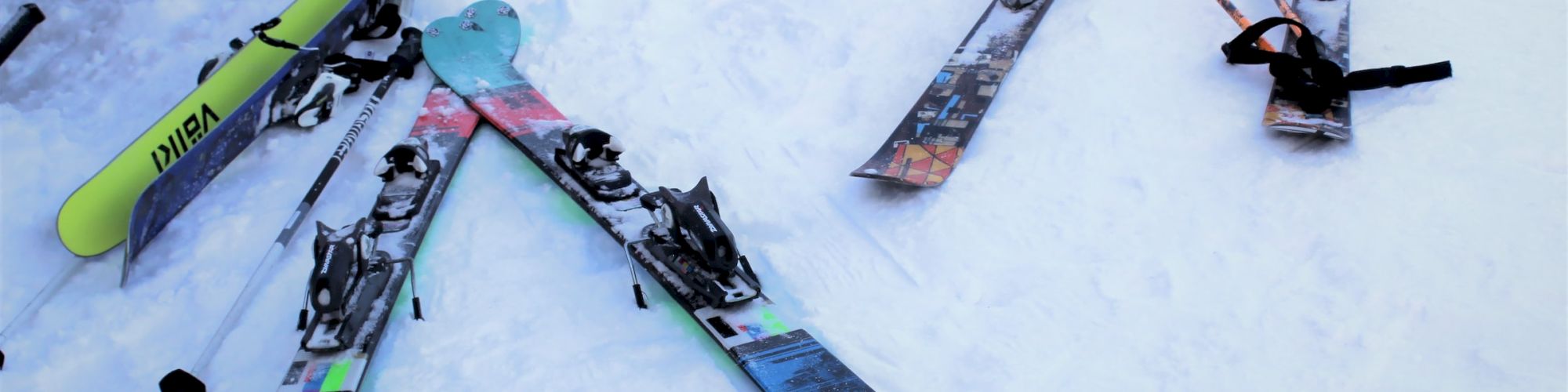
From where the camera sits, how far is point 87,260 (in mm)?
3492

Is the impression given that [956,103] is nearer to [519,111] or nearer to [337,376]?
[519,111]

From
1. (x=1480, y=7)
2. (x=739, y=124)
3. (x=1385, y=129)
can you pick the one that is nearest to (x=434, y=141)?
(x=739, y=124)

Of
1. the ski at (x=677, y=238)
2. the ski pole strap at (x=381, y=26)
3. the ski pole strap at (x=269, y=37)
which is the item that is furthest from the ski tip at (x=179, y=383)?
the ski pole strap at (x=381, y=26)

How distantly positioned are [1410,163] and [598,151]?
8.35 ft

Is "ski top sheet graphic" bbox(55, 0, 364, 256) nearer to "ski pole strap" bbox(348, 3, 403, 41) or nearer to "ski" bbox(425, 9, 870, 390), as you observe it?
"ski pole strap" bbox(348, 3, 403, 41)

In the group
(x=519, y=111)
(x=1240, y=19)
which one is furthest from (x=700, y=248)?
(x=1240, y=19)

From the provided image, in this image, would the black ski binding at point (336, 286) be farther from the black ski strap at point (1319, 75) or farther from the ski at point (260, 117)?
the black ski strap at point (1319, 75)

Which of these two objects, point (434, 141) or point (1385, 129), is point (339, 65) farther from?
point (1385, 129)

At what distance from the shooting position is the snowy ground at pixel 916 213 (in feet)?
9.80

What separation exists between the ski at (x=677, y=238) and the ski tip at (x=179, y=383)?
113cm

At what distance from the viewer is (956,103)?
4.05 meters

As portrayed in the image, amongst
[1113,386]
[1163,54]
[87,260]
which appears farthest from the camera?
[1163,54]

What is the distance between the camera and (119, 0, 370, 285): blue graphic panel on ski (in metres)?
3.48

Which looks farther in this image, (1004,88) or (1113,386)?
(1004,88)
